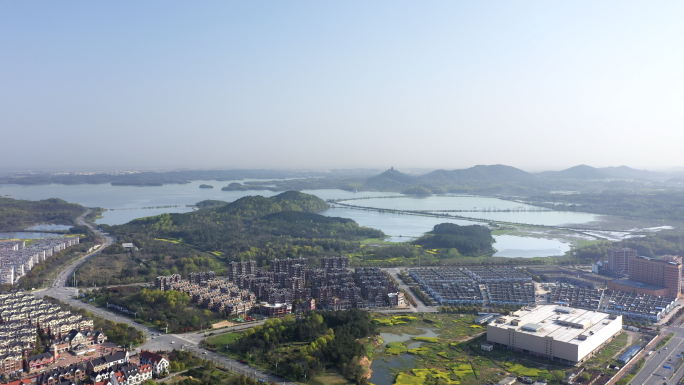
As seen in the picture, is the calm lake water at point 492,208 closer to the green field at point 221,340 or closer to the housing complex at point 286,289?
the housing complex at point 286,289

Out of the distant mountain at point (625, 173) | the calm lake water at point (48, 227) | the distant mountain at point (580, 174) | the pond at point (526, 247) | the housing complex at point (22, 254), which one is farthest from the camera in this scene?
the distant mountain at point (625, 173)

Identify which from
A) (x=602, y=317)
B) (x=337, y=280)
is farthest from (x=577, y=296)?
(x=337, y=280)

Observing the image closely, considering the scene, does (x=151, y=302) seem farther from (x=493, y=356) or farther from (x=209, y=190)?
(x=209, y=190)

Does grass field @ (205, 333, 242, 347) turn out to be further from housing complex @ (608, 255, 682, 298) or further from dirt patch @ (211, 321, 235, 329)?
housing complex @ (608, 255, 682, 298)

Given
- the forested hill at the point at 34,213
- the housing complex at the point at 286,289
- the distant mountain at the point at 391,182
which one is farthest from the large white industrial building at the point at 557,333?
the distant mountain at the point at 391,182

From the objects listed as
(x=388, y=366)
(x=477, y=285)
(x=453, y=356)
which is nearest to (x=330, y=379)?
(x=388, y=366)
